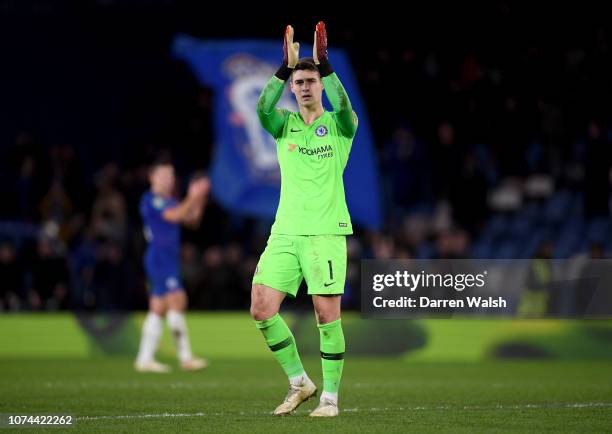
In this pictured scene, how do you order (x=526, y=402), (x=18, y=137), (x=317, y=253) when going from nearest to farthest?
(x=317, y=253)
(x=526, y=402)
(x=18, y=137)

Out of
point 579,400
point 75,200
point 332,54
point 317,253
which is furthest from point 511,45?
point 317,253

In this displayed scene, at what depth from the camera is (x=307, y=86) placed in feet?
26.7

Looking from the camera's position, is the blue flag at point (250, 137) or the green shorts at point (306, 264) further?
the blue flag at point (250, 137)

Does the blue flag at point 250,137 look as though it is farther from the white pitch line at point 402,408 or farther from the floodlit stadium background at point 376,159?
the white pitch line at point 402,408

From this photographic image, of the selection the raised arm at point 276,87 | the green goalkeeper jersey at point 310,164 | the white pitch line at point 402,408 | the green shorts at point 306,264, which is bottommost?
the white pitch line at point 402,408

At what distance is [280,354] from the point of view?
838 centimetres

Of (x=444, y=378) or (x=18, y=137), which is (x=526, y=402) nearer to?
(x=444, y=378)

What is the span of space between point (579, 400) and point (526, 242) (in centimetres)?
890

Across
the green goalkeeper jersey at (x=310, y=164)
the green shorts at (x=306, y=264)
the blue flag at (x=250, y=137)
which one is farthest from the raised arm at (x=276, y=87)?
the blue flag at (x=250, y=137)

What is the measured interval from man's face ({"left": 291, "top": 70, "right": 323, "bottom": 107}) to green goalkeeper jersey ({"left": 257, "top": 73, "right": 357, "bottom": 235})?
11 cm

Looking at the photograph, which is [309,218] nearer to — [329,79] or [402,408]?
[329,79]

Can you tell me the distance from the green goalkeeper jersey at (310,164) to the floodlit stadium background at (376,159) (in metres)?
7.70

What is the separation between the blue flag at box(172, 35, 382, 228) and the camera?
18609mm

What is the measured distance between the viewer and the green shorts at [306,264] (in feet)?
26.6
